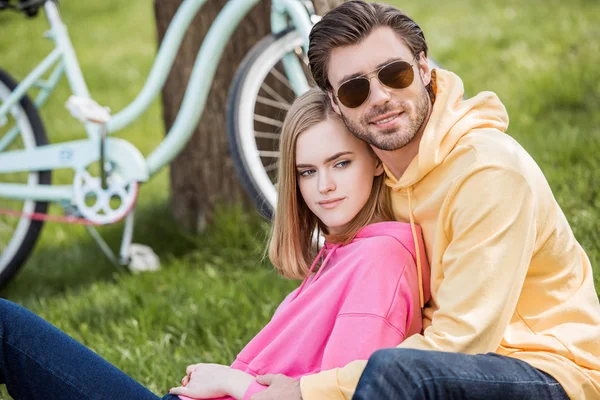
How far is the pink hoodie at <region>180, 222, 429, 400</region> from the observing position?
6.73ft

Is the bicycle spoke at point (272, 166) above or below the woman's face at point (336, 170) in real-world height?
below

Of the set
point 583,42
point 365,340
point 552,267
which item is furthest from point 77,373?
point 583,42

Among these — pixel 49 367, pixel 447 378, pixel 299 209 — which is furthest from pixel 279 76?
pixel 447 378

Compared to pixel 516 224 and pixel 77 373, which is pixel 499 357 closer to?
pixel 516 224

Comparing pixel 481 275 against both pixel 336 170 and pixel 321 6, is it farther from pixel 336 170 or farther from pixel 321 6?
pixel 321 6

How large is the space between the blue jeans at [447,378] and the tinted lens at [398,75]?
76cm

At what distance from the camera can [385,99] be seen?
2.20m

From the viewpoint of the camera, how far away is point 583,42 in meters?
5.72

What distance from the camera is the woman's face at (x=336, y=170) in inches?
91.7

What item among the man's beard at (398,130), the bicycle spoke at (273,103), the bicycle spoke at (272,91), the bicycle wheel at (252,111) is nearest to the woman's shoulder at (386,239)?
the man's beard at (398,130)

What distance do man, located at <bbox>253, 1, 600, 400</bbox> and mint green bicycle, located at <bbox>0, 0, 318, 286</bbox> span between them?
0.90 meters

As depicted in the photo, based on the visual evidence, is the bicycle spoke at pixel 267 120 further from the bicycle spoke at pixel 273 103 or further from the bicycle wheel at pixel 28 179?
the bicycle wheel at pixel 28 179

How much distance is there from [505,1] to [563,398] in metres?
6.23

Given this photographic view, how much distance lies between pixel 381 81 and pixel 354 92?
0.08 m
